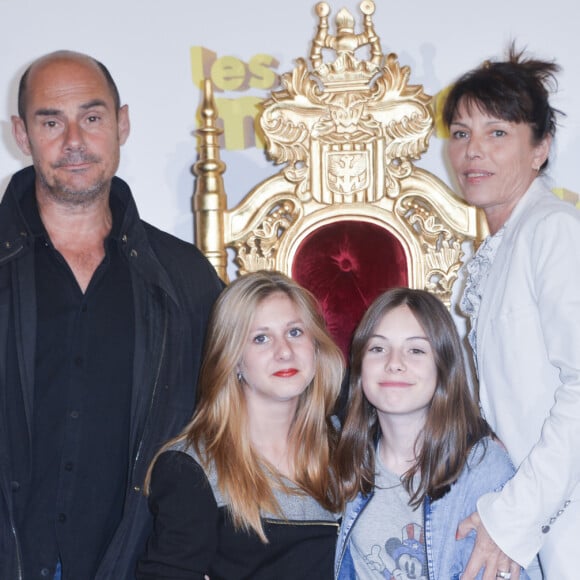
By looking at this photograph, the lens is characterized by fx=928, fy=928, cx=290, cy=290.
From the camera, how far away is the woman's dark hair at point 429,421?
2.03 m

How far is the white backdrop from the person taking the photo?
3256 mm

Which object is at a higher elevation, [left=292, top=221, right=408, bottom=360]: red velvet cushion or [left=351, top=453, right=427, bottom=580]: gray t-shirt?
[left=292, top=221, right=408, bottom=360]: red velvet cushion

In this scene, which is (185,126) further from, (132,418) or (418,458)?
(418,458)

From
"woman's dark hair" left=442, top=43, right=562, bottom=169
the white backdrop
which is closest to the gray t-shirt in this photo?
"woman's dark hair" left=442, top=43, right=562, bottom=169

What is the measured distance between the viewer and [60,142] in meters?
2.28

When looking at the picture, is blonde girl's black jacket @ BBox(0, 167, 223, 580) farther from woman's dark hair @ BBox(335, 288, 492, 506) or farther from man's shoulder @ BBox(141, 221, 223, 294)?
woman's dark hair @ BBox(335, 288, 492, 506)

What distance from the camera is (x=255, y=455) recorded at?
2.11 m

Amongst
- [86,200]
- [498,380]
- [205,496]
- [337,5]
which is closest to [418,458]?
[498,380]

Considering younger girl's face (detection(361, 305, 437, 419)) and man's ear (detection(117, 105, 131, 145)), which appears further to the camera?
man's ear (detection(117, 105, 131, 145))

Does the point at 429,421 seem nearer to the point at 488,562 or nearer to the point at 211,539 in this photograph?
the point at 488,562

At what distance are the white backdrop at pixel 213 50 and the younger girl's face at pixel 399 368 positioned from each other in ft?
4.25

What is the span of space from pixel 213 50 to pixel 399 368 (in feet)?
5.89

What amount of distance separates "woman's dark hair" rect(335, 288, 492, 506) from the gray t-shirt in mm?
29

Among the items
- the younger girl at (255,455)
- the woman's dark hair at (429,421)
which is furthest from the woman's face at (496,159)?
the younger girl at (255,455)
